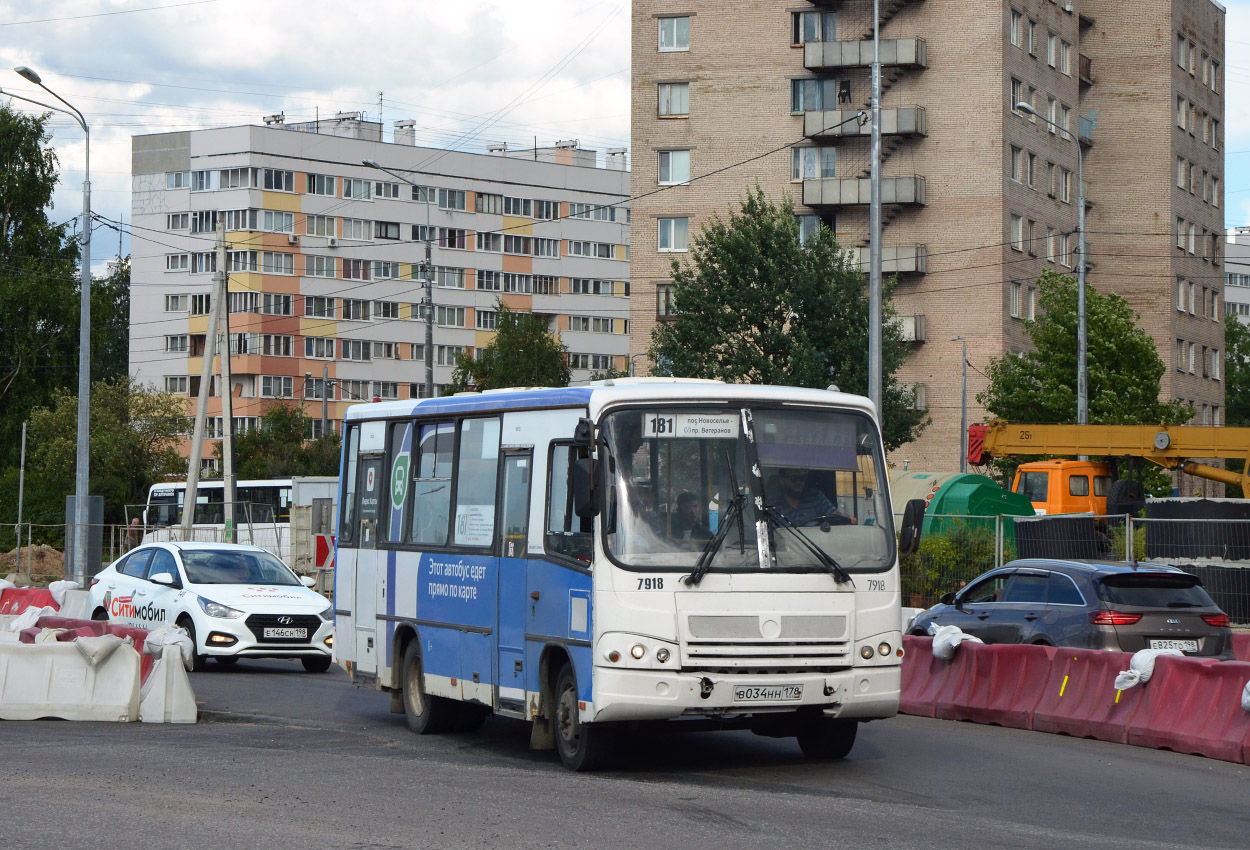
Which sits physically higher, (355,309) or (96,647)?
(355,309)

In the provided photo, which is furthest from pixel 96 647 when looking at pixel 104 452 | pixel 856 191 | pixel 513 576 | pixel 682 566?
pixel 104 452

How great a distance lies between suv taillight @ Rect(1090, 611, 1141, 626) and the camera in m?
15.5

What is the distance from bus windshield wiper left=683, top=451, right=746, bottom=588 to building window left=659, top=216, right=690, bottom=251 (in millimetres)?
56908

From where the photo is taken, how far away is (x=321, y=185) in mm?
103000

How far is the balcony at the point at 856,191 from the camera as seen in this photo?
211ft

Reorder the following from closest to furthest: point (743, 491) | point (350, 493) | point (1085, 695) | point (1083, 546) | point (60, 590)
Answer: point (743, 491), point (1085, 695), point (350, 493), point (60, 590), point (1083, 546)

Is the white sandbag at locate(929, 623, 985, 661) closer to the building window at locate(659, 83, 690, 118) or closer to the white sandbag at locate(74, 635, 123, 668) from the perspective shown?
the white sandbag at locate(74, 635, 123, 668)

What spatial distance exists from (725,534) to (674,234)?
2266 inches

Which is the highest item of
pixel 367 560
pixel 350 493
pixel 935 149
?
pixel 935 149

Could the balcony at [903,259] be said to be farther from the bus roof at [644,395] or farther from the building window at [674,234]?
the bus roof at [644,395]

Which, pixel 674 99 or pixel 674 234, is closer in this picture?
pixel 674 99

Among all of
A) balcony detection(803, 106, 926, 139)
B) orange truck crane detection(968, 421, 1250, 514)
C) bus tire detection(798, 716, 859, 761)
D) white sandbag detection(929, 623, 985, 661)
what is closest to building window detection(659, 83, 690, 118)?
balcony detection(803, 106, 926, 139)

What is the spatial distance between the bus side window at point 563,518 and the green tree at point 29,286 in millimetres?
60443

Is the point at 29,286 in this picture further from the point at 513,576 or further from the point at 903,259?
the point at 513,576
